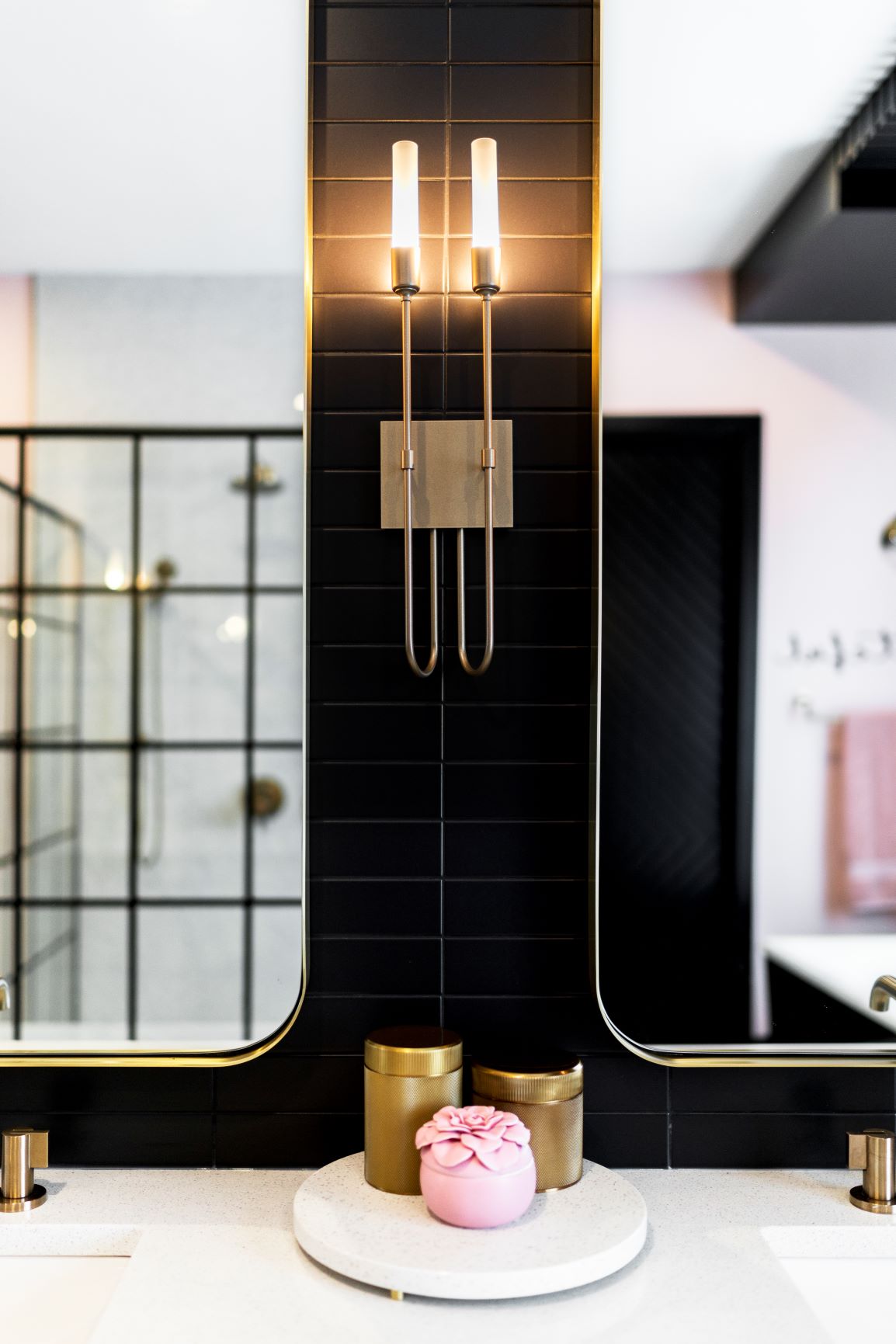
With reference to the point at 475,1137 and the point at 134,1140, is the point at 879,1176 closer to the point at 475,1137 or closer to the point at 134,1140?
the point at 475,1137

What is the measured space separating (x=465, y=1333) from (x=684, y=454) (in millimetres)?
1009

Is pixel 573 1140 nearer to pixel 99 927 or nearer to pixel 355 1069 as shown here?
pixel 355 1069

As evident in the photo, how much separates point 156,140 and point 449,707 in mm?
838

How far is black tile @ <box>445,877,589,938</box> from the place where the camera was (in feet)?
4.16

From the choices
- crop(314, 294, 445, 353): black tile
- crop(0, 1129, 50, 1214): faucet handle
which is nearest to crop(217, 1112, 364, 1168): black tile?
crop(0, 1129, 50, 1214): faucet handle

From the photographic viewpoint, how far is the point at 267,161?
1.32 metres

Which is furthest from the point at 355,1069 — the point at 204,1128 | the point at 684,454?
the point at 684,454

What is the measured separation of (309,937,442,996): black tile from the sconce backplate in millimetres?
533

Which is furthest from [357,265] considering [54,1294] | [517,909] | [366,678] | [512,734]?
[54,1294]

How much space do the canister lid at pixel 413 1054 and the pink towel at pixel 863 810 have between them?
542 mm

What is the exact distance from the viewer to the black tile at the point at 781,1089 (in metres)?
1.27

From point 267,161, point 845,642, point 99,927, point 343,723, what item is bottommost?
point 99,927

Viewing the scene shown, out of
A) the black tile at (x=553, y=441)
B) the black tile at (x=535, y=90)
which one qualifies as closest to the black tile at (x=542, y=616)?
the black tile at (x=553, y=441)

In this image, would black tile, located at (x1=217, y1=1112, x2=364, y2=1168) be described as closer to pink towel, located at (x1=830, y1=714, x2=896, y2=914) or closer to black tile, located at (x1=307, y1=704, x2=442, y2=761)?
black tile, located at (x1=307, y1=704, x2=442, y2=761)
